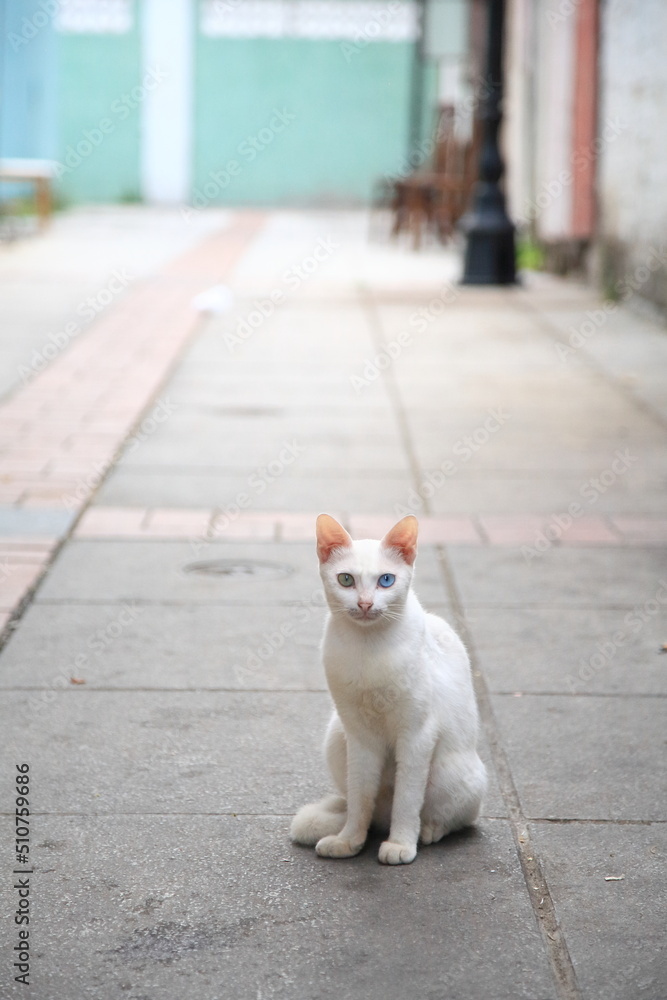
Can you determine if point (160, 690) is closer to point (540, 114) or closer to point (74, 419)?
point (74, 419)

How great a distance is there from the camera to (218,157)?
3169 centimetres

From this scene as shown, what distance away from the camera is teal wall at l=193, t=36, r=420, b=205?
101ft

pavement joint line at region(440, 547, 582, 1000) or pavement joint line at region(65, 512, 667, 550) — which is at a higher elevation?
pavement joint line at region(65, 512, 667, 550)

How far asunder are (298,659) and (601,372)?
19.6 feet

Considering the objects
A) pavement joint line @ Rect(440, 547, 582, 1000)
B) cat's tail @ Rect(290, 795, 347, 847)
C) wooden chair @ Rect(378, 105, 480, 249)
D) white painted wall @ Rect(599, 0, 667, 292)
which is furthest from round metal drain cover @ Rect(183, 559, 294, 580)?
wooden chair @ Rect(378, 105, 480, 249)

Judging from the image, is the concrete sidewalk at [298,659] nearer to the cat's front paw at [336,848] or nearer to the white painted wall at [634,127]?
the cat's front paw at [336,848]

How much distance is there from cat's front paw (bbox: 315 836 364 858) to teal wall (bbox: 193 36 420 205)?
29.5 m

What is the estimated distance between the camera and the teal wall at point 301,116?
30922 millimetres

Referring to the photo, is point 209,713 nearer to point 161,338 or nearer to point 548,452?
point 548,452

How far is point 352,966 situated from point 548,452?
490 cm

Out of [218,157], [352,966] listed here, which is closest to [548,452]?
[352,966]

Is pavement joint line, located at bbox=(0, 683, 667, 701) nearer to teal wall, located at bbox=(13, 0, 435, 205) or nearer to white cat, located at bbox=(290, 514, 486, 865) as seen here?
white cat, located at bbox=(290, 514, 486, 865)

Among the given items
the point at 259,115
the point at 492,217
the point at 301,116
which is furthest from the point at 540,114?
the point at 259,115

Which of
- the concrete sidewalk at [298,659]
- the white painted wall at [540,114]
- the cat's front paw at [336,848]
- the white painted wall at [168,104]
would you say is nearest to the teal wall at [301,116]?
the white painted wall at [168,104]
